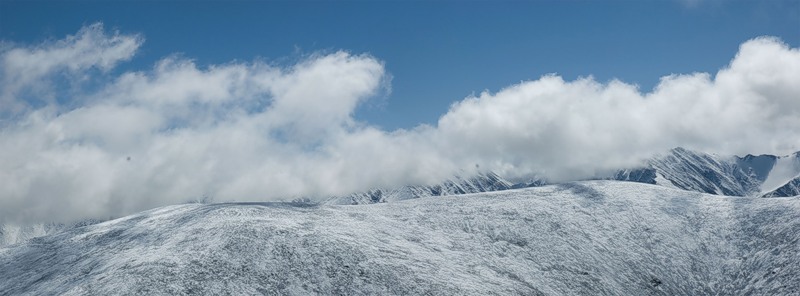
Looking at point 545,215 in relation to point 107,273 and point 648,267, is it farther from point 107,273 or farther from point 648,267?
point 107,273

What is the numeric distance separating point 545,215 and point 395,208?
22.3m

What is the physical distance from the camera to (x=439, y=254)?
6444cm

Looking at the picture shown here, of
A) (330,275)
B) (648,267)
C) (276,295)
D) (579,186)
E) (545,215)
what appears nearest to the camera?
(276,295)

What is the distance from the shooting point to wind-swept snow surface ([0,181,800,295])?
178 ft

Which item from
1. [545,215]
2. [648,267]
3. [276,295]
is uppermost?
[545,215]

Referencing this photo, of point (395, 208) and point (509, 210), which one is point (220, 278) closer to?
point (395, 208)

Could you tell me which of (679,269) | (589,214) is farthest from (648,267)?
(589,214)

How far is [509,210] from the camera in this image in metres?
82.3

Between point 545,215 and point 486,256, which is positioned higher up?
point 545,215

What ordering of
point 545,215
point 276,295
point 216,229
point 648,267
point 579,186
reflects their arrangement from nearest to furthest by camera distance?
1. point 276,295
2. point 216,229
3. point 648,267
4. point 545,215
5. point 579,186

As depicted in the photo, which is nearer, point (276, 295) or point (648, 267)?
point (276, 295)

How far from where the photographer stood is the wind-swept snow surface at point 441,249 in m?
54.3

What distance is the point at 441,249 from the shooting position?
66.4m

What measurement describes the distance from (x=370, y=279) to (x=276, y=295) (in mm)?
9565
